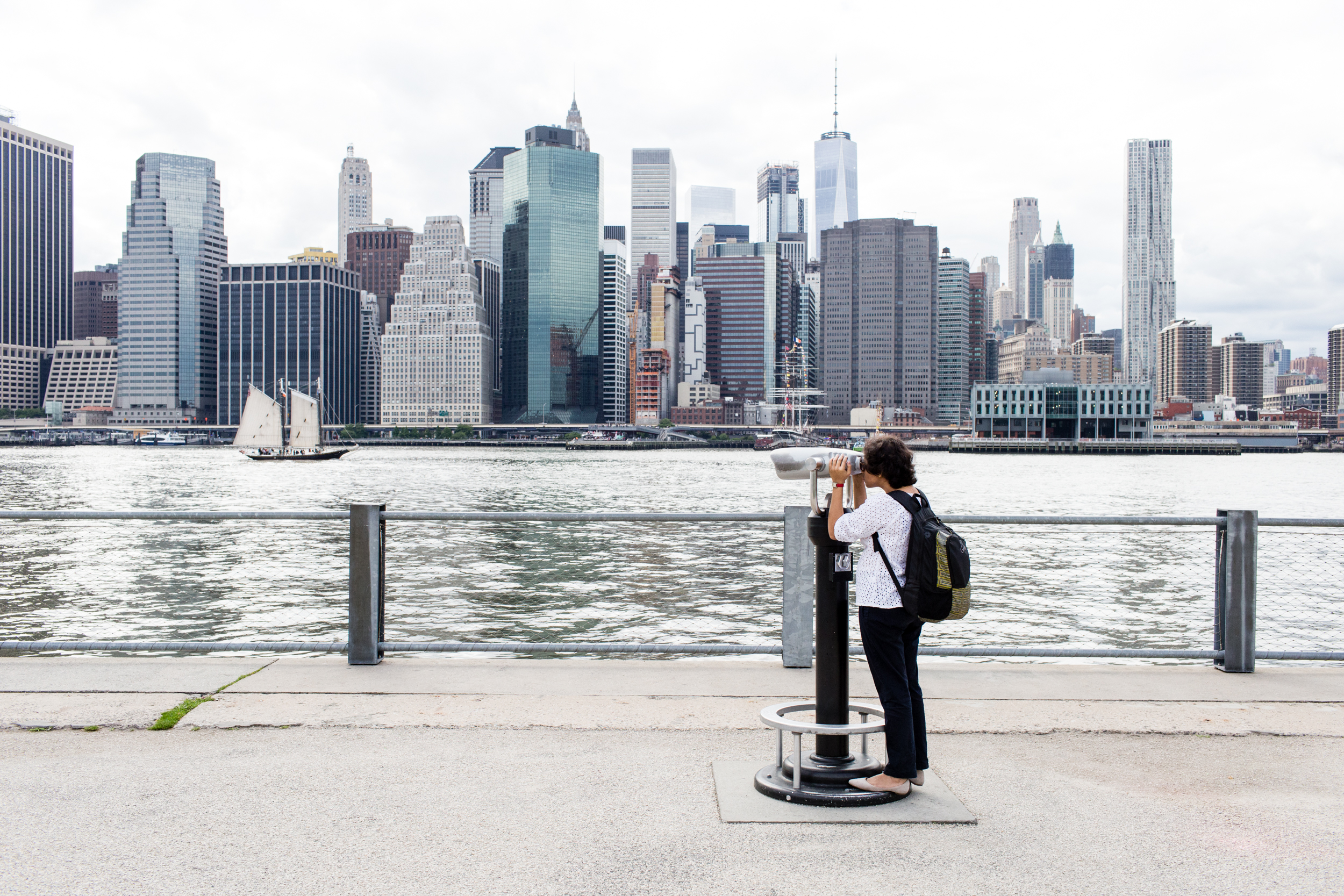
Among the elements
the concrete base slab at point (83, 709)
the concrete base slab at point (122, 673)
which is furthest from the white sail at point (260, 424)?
the concrete base slab at point (83, 709)

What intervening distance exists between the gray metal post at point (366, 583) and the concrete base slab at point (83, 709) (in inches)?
53.6

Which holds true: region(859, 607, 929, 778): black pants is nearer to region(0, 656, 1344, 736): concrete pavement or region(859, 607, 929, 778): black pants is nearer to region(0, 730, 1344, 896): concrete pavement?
region(0, 730, 1344, 896): concrete pavement

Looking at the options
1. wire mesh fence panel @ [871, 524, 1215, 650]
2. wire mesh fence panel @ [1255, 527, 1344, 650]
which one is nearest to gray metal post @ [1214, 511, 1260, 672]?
wire mesh fence panel @ [871, 524, 1215, 650]

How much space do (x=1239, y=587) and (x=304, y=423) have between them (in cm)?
13804

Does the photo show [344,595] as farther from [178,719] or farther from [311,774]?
[311,774]

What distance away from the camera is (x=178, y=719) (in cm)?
614

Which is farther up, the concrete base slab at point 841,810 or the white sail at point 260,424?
the white sail at point 260,424

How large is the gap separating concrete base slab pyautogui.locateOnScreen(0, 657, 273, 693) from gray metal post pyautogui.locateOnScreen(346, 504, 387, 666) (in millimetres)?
818

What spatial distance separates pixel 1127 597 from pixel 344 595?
1730 centimetres

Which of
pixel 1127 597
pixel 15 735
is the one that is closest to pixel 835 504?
pixel 15 735

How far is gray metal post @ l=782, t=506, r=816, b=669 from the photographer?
7371 millimetres

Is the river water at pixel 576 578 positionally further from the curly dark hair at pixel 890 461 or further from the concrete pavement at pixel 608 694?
the curly dark hair at pixel 890 461

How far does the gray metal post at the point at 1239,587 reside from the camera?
764 cm

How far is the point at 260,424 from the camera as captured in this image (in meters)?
126
